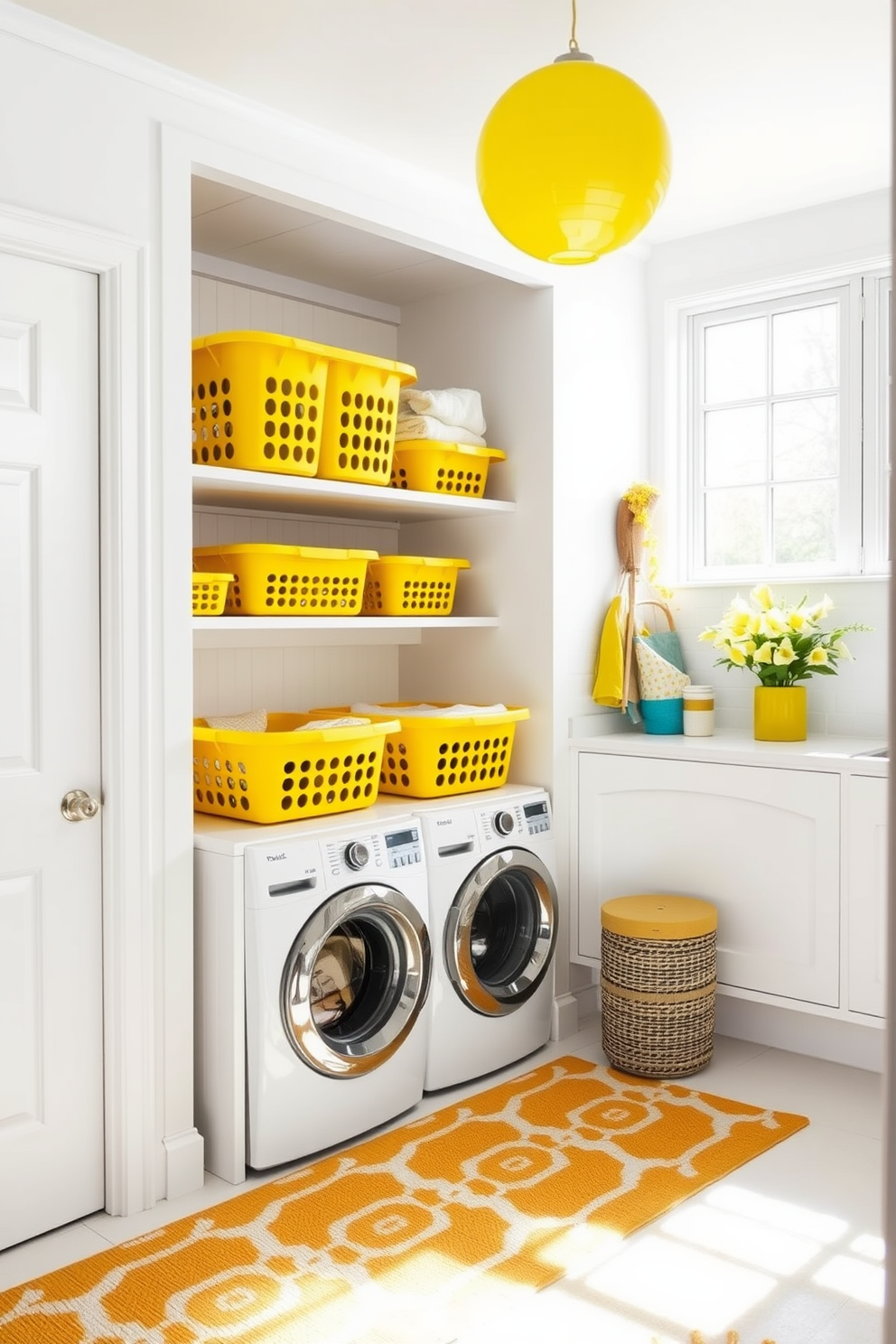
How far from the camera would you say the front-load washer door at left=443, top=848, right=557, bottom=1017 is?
3172mm

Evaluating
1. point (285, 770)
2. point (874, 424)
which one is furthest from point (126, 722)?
point (874, 424)

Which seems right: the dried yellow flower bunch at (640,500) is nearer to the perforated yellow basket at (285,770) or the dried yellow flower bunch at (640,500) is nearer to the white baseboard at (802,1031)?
the perforated yellow basket at (285,770)

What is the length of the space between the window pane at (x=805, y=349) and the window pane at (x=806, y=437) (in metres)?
0.06

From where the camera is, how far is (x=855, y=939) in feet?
9.75

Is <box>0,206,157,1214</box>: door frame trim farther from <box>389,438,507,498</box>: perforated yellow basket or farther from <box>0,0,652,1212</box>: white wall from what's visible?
<box>389,438,507,498</box>: perforated yellow basket

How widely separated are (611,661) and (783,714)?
0.55m

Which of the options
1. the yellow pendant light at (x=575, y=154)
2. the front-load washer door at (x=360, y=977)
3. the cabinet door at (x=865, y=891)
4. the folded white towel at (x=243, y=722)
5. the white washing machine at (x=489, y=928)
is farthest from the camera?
the folded white towel at (x=243, y=722)

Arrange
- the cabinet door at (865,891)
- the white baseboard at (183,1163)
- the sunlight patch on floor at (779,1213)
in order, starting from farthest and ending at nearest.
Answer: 1. the cabinet door at (865,891)
2. the white baseboard at (183,1163)
3. the sunlight patch on floor at (779,1213)

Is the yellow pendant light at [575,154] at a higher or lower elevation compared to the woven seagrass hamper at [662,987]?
higher

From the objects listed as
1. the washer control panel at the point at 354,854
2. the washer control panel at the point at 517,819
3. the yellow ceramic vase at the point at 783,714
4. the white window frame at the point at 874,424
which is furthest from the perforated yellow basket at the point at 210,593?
the white window frame at the point at 874,424

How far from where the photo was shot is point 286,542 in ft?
11.8

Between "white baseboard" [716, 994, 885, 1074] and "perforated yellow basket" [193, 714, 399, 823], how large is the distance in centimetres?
132

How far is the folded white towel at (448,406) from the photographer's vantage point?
336 centimetres

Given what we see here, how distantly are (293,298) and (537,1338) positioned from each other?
116 inches
